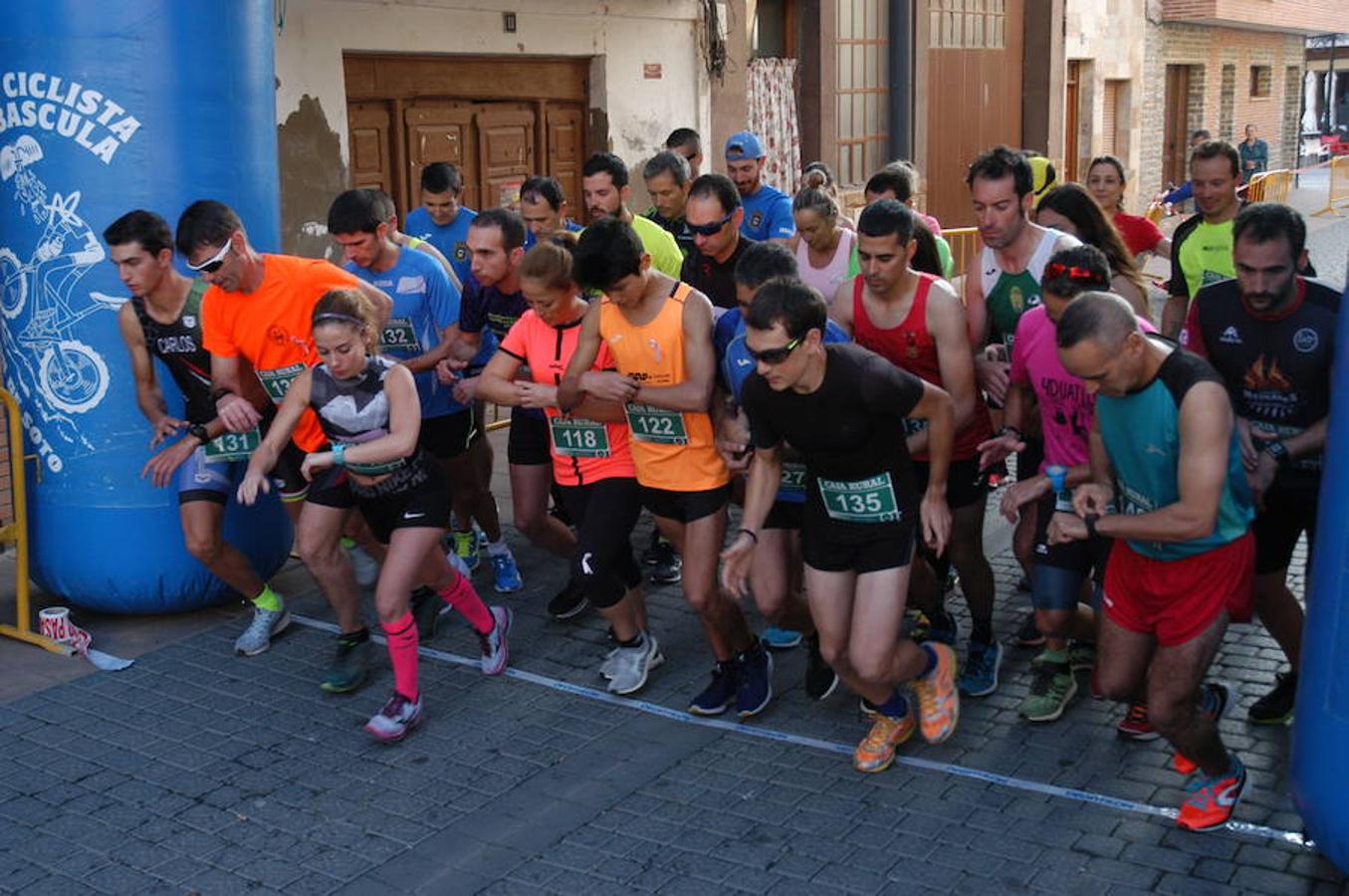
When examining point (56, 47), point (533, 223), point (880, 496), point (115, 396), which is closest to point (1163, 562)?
point (880, 496)

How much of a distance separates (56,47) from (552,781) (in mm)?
3701

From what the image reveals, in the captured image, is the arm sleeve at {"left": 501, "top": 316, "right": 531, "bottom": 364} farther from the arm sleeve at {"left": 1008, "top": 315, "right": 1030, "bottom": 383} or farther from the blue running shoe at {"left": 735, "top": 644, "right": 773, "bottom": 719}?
the arm sleeve at {"left": 1008, "top": 315, "right": 1030, "bottom": 383}

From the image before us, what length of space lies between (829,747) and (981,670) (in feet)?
2.61

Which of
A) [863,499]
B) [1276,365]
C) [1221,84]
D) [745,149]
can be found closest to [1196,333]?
[1276,365]

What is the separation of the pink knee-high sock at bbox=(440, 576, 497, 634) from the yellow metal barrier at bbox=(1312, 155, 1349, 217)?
→ 24.9 metres

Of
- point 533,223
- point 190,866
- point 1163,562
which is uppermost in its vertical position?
point 533,223

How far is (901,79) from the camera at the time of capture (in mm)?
17812

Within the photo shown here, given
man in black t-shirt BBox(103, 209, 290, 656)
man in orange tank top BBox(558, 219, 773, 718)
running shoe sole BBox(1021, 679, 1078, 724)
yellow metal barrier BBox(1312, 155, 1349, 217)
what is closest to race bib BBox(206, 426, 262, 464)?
man in black t-shirt BBox(103, 209, 290, 656)

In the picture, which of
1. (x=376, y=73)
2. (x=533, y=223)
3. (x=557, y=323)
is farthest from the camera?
(x=376, y=73)

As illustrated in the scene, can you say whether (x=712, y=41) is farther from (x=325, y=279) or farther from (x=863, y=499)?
(x=863, y=499)

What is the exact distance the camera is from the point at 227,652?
20.4ft

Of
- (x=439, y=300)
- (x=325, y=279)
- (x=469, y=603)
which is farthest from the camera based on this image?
(x=439, y=300)

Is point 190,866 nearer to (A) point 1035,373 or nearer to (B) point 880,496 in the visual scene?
(B) point 880,496

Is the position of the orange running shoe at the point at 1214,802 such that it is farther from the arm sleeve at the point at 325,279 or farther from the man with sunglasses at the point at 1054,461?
the arm sleeve at the point at 325,279
